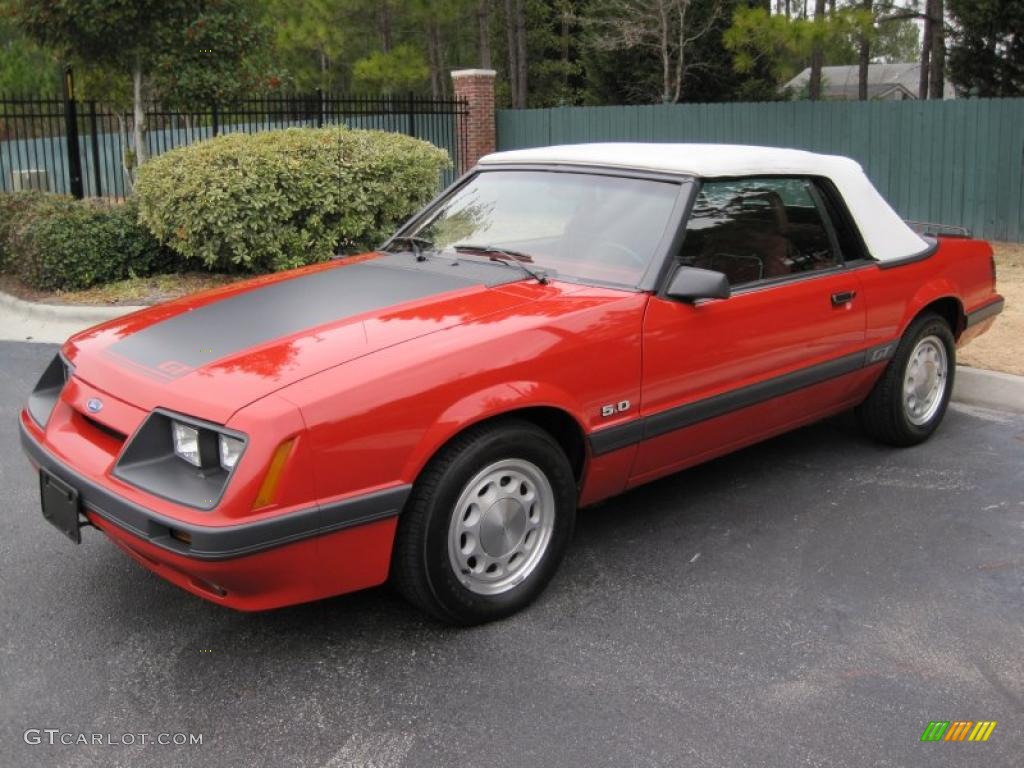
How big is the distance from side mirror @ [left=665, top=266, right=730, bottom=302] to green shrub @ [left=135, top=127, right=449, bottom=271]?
20.7ft

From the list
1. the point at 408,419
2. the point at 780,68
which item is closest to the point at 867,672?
the point at 408,419

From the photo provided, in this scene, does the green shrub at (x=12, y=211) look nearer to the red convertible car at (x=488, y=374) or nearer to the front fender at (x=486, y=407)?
the red convertible car at (x=488, y=374)

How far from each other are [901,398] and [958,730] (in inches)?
100

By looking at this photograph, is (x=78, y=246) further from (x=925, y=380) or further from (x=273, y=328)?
(x=925, y=380)

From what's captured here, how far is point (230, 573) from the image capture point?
293cm

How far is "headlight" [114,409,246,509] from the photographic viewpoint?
299cm

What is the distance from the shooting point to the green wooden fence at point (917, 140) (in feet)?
43.8

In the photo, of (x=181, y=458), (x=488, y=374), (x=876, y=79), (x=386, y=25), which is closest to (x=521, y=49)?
(x=386, y=25)

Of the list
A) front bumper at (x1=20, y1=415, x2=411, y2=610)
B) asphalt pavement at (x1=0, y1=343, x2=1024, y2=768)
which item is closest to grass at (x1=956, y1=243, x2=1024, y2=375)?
asphalt pavement at (x1=0, y1=343, x2=1024, y2=768)

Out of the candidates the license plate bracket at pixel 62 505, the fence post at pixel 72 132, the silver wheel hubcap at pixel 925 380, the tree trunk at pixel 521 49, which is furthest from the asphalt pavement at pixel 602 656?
the tree trunk at pixel 521 49

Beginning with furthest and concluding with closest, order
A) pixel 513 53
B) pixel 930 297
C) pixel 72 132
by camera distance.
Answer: pixel 513 53
pixel 72 132
pixel 930 297

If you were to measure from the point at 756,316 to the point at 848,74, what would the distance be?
167ft

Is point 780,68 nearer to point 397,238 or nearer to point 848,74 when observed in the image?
point 397,238

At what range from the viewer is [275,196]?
958 centimetres
